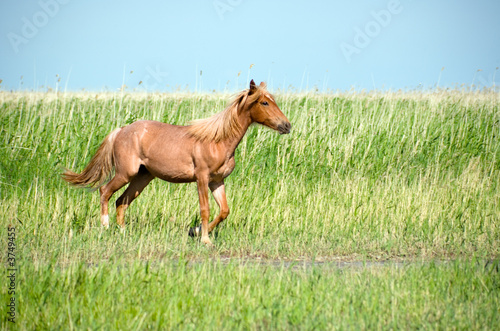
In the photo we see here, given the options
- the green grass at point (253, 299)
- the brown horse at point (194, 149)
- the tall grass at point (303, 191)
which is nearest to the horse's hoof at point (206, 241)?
the brown horse at point (194, 149)

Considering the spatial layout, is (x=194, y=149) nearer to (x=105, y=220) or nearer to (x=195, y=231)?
(x=195, y=231)

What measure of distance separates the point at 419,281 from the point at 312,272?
1.00m

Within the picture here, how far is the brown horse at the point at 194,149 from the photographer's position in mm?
7020

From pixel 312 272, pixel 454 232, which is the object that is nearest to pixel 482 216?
pixel 454 232

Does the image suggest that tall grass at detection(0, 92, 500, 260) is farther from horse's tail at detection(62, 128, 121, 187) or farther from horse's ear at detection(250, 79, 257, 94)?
horse's ear at detection(250, 79, 257, 94)

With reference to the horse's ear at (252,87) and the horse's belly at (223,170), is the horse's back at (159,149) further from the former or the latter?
the horse's ear at (252,87)

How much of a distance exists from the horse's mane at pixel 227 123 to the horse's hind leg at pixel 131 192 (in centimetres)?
128

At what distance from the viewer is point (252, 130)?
1110cm

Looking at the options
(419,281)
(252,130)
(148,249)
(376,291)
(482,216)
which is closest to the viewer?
(376,291)

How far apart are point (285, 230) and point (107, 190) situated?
2.60m

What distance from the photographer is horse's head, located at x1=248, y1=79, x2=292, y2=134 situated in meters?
6.89

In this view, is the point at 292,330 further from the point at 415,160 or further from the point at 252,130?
the point at 415,160

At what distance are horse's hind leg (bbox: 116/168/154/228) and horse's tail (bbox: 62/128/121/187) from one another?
1.29 ft

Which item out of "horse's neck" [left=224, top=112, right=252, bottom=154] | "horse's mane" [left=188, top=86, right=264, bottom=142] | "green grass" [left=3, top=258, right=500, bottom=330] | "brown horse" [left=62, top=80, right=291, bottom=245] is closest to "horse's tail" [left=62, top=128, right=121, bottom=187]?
"brown horse" [left=62, top=80, right=291, bottom=245]
